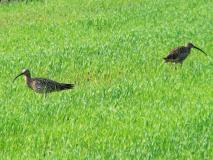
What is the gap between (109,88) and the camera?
620 inches

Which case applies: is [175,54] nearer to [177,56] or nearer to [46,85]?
[177,56]

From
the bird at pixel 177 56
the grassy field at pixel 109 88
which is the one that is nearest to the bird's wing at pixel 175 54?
the bird at pixel 177 56

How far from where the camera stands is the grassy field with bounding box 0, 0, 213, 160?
37.3 ft

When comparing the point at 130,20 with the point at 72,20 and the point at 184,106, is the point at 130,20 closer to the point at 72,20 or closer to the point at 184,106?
the point at 72,20

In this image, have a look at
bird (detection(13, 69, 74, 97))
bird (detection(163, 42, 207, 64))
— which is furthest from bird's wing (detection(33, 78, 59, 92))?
bird (detection(163, 42, 207, 64))

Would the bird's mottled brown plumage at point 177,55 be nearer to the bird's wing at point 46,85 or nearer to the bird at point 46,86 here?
the bird at point 46,86

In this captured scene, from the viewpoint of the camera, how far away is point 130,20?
2866cm

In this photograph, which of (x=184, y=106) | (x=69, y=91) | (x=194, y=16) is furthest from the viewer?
(x=194, y=16)

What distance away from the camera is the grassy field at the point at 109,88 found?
1138 centimetres

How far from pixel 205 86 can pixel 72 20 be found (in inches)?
537

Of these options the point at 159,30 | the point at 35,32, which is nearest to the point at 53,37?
the point at 35,32

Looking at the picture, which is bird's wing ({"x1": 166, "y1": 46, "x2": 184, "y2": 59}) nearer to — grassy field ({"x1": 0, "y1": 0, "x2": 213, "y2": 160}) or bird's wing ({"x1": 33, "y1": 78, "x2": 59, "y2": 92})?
grassy field ({"x1": 0, "y1": 0, "x2": 213, "y2": 160})

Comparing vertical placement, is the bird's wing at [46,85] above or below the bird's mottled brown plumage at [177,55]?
below

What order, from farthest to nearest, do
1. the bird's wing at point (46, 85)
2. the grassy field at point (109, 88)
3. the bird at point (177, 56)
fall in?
the bird at point (177, 56)
the bird's wing at point (46, 85)
the grassy field at point (109, 88)
